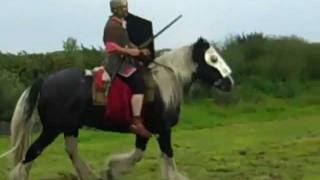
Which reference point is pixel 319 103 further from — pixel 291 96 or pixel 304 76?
pixel 304 76

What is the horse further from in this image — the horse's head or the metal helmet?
the metal helmet

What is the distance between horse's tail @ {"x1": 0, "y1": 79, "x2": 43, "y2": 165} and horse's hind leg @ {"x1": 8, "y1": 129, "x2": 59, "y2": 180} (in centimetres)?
16

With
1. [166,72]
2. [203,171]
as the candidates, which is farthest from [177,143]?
[166,72]

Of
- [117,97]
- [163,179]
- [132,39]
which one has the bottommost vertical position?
[163,179]

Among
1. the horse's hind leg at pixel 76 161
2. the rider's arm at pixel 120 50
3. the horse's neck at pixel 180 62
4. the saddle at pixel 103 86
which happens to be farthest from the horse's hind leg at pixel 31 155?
the horse's neck at pixel 180 62

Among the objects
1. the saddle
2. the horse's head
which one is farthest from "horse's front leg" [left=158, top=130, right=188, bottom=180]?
the horse's head

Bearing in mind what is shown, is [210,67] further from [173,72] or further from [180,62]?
[173,72]

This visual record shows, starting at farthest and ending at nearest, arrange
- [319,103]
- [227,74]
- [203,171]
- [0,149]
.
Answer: [319,103] < [0,149] < [203,171] < [227,74]

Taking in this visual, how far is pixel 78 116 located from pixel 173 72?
56.6 inches

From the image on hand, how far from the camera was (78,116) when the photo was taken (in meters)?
12.5

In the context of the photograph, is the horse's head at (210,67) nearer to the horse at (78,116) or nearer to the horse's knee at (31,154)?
the horse at (78,116)

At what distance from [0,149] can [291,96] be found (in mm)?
20697

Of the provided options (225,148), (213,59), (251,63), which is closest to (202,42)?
(213,59)

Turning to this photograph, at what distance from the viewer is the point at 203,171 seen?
14.1 m
